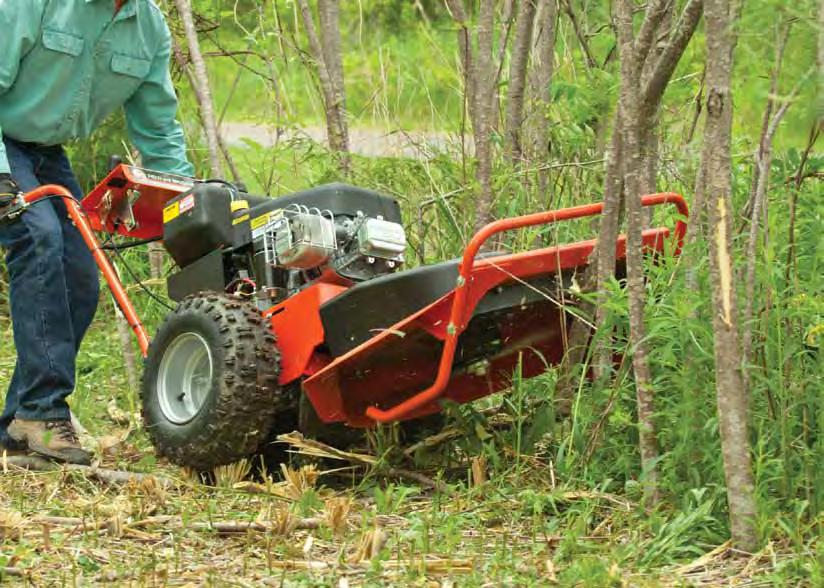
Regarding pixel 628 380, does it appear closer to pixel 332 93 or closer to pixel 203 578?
pixel 203 578

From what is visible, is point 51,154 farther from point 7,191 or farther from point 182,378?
point 182,378

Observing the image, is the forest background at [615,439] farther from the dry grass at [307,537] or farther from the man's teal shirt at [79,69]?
the man's teal shirt at [79,69]

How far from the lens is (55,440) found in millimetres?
4328

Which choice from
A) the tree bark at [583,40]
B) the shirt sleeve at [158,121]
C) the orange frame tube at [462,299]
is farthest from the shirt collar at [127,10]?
the orange frame tube at [462,299]

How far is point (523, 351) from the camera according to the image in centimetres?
404

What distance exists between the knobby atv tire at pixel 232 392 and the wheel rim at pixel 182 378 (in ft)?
0.28

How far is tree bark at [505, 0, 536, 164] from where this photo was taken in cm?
467

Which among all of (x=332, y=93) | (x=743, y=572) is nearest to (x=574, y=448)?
(x=743, y=572)

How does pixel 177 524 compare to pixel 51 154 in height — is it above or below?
below

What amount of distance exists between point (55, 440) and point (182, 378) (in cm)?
51

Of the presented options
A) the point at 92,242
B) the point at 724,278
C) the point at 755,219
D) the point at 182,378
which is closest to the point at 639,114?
the point at 755,219

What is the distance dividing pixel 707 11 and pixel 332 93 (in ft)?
9.82

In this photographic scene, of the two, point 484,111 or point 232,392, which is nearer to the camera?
point 232,392

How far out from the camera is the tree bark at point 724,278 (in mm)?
2883
